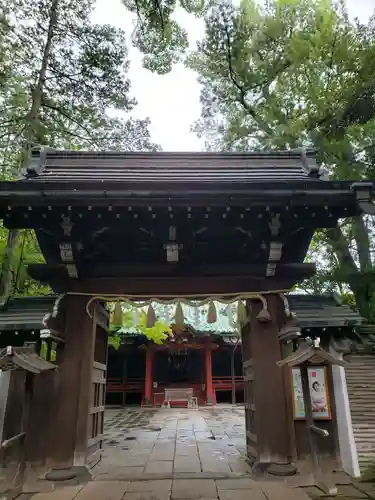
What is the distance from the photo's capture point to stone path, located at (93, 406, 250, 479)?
5.61m

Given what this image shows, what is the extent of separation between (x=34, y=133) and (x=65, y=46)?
3.33m

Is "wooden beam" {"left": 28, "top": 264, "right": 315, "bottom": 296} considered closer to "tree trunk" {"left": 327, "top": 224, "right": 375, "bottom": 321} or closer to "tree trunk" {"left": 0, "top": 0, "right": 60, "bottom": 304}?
"tree trunk" {"left": 0, "top": 0, "right": 60, "bottom": 304}

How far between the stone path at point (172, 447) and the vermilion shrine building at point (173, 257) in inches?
22.2

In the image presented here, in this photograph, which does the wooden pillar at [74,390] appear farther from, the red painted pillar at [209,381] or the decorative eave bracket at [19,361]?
the red painted pillar at [209,381]

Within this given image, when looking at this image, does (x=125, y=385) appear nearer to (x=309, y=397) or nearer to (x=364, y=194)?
(x=309, y=397)

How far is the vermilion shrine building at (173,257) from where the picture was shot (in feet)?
15.5

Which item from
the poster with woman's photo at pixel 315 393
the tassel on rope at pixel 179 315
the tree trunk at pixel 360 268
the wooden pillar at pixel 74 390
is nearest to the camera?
the wooden pillar at pixel 74 390

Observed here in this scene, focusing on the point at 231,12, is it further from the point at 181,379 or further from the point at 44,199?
the point at 181,379

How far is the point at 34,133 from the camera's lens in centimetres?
1119

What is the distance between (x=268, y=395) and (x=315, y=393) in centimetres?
73

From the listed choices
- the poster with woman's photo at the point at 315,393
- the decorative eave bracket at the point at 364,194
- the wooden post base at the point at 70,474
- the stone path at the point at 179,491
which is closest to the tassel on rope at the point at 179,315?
the poster with woman's photo at the point at 315,393

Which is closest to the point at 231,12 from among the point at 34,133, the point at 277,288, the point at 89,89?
the point at 89,89

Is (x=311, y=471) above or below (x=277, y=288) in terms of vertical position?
below

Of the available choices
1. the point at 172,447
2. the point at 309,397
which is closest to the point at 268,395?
the point at 309,397
